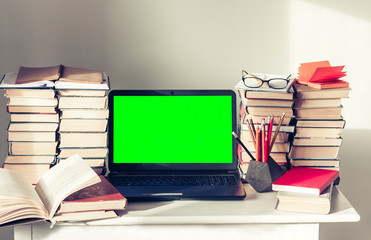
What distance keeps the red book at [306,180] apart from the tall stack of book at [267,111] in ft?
0.37

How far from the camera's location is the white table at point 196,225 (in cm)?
109

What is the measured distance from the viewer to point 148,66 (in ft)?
5.37

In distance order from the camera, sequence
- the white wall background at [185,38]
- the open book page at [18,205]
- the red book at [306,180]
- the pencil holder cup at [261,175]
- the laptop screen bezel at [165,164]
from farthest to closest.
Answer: the white wall background at [185,38], the laptop screen bezel at [165,164], the pencil holder cup at [261,175], the red book at [306,180], the open book page at [18,205]

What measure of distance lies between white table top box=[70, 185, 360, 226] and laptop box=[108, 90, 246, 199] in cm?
24

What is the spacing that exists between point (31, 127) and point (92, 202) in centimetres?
39

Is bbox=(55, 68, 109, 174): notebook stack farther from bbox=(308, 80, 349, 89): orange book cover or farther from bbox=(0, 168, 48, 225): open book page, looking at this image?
bbox=(308, 80, 349, 89): orange book cover

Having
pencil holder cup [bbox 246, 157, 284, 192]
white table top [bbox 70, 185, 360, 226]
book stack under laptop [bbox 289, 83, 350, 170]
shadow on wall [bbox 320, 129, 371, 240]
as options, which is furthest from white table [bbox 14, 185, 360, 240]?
shadow on wall [bbox 320, 129, 371, 240]

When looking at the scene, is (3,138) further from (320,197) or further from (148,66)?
(320,197)

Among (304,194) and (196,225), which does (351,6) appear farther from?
(196,225)

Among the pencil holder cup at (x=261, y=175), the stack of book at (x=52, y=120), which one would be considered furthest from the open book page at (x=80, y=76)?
the pencil holder cup at (x=261, y=175)

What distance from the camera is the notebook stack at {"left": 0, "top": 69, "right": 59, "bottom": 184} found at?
1.31 m

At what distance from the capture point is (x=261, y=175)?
126cm

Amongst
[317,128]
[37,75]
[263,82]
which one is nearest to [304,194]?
[317,128]

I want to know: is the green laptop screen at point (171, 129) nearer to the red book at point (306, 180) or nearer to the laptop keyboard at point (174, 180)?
the laptop keyboard at point (174, 180)
